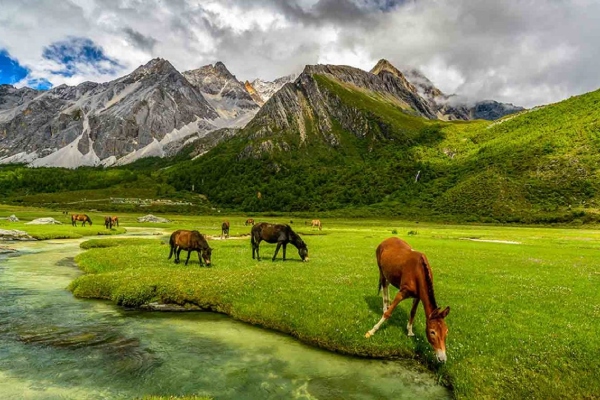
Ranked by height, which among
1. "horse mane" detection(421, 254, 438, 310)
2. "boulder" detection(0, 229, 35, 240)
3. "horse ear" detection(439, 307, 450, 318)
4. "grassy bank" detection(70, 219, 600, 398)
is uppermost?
"horse mane" detection(421, 254, 438, 310)

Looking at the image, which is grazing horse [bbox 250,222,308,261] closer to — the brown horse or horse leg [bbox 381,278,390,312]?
the brown horse

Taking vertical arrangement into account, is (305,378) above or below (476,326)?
below

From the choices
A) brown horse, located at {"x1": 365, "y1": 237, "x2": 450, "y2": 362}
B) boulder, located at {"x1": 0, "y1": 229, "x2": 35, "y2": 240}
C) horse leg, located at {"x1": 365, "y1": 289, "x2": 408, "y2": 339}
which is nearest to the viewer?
brown horse, located at {"x1": 365, "y1": 237, "x2": 450, "y2": 362}

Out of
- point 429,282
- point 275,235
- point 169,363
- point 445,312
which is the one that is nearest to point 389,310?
point 429,282

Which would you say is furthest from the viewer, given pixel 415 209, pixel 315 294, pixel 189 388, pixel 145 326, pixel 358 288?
pixel 415 209

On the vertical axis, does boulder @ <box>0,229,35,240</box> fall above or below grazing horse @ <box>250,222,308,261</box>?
below

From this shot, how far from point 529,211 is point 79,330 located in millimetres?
176768

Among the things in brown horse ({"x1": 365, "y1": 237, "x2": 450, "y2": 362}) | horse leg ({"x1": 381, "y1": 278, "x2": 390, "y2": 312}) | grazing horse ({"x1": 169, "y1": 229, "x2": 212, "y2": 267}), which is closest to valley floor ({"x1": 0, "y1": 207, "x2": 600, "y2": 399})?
horse leg ({"x1": 381, "y1": 278, "x2": 390, "y2": 312})

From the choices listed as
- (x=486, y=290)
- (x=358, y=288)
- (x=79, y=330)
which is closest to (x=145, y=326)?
(x=79, y=330)

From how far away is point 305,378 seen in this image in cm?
1317

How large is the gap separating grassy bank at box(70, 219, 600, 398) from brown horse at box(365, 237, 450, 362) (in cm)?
142

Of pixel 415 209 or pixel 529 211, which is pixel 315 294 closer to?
pixel 529 211

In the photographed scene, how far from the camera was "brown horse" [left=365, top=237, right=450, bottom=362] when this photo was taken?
40.7 ft

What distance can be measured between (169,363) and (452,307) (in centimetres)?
1382
